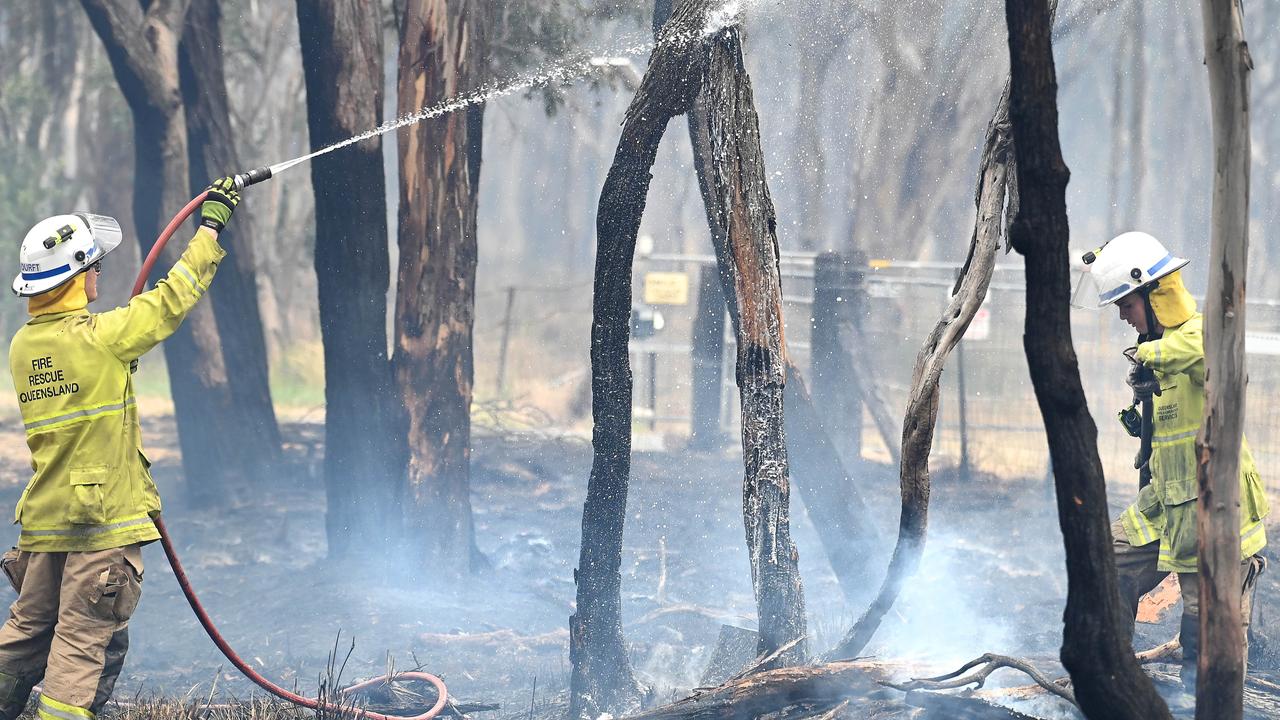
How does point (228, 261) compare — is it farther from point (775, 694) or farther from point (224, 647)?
point (775, 694)

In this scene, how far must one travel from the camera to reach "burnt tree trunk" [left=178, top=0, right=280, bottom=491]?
32.7 ft

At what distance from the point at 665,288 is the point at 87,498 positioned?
29.6 feet

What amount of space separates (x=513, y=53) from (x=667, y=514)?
446 cm

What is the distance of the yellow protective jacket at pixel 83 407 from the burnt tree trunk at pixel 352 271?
3.90 m

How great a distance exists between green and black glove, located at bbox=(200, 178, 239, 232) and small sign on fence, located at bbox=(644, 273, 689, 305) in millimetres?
8266

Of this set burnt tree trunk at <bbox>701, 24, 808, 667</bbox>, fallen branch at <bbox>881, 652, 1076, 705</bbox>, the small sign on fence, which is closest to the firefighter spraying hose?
burnt tree trunk at <bbox>701, 24, 808, 667</bbox>

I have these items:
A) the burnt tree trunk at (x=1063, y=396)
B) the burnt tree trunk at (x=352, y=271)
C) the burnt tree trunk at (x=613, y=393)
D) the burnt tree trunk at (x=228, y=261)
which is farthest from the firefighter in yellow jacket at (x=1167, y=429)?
the burnt tree trunk at (x=228, y=261)

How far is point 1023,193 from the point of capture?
3.22m

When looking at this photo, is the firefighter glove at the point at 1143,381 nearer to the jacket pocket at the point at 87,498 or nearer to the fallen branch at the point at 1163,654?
the fallen branch at the point at 1163,654

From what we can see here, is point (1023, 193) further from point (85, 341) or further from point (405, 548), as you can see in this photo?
point (405, 548)

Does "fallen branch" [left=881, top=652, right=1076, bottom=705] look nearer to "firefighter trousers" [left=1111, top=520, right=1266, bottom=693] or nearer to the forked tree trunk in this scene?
"firefighter trousers" [left=1111, top=520, right=1266, bottom=693]

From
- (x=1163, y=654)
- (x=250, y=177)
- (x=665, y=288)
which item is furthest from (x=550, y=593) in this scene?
(x=665, y=288)

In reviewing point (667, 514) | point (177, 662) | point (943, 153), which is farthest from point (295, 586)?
point (943, 153)

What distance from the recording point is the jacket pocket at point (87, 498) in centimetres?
366
